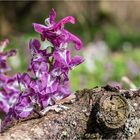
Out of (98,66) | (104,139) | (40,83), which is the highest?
(40,83)

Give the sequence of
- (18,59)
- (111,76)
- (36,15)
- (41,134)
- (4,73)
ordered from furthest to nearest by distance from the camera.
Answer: (36,15) → (18,59) → (111,76) → (4,73) → (41,134)

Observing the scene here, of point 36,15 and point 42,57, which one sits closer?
point 42,57

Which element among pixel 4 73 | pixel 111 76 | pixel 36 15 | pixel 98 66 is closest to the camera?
pixel 4 73

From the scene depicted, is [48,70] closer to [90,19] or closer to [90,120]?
[90,120]

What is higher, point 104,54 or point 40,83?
point 40,83

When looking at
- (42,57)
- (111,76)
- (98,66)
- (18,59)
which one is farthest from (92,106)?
(18,59)

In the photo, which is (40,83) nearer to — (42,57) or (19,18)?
(42,57)

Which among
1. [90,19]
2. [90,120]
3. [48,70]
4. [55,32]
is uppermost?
[55,32]

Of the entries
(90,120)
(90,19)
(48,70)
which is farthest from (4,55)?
(90,19)
